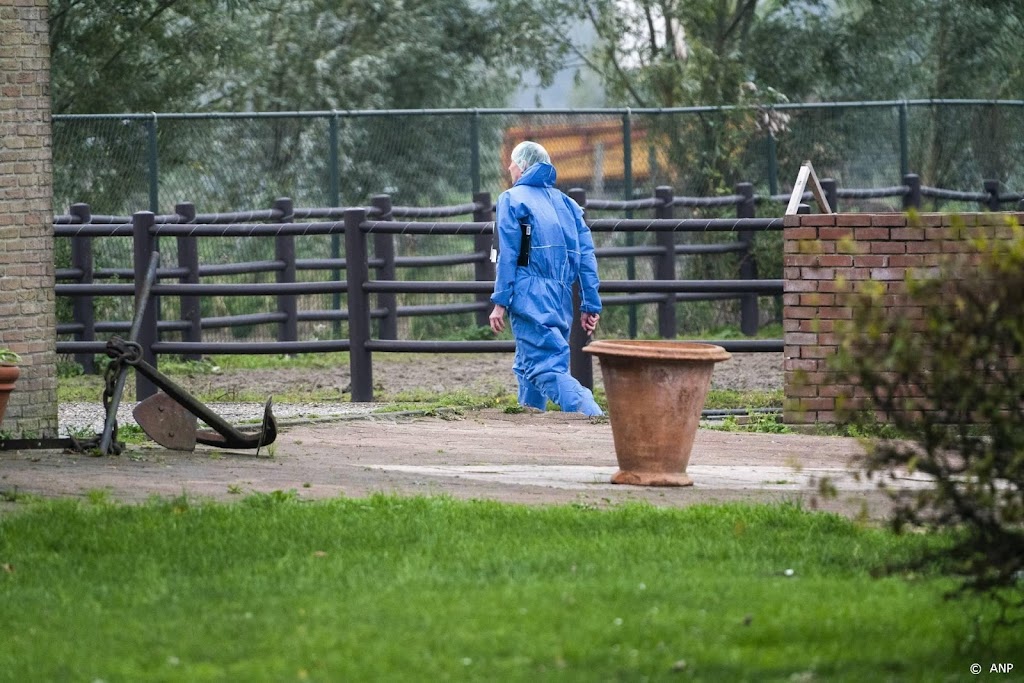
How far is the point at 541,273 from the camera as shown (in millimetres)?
10672

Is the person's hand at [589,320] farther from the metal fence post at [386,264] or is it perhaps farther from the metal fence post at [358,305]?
the metal fence post at [386,264]

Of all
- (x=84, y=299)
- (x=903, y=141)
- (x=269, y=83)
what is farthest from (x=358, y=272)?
(x=269, y=83)

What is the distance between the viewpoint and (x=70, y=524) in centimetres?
677

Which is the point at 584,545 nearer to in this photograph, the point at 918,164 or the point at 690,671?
the point at 690,671

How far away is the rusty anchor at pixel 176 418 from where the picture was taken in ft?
28.7

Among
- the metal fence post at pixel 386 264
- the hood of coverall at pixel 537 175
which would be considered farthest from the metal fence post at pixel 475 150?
the hood of coverall at pixel 537 175

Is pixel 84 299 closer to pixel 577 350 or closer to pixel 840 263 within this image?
pixel 577 350

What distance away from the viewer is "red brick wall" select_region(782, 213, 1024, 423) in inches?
397

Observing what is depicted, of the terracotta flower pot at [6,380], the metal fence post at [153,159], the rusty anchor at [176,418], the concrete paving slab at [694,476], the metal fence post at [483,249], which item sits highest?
the metal fence post at [153,159]

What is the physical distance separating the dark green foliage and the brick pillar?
19.0ft

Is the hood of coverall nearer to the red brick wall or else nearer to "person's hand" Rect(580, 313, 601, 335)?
"person's hand" Rect(580, 313, 601, 335)

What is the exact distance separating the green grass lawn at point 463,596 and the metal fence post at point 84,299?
8.22m

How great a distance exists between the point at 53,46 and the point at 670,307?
8036 mm

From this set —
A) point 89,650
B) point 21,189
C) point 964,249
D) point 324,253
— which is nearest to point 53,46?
point 324,253
